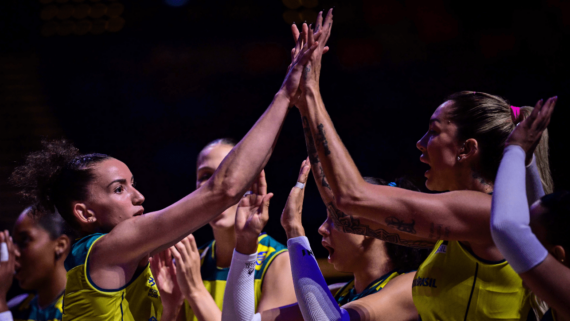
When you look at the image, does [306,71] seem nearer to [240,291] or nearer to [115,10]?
[240,291]

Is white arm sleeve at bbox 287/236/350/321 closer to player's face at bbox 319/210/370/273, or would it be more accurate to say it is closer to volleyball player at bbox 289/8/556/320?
volleyball player at bbox 289/8/556/320

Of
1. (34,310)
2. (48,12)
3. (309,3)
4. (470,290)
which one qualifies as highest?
Result: (48,12)

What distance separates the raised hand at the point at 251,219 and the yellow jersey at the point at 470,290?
68 centimetres

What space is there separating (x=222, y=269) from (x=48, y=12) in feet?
12.0

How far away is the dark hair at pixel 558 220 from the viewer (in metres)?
1.11

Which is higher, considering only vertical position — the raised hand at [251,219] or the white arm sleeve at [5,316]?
the raised hand at [251,219]

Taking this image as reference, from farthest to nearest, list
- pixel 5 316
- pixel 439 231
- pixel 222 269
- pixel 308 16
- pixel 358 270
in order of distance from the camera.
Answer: pixel 308 16, pixel 222 269, pixel 5 316, pixel 358 270, pixel 439 231

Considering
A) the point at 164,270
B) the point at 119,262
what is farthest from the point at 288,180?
the point at 119,262

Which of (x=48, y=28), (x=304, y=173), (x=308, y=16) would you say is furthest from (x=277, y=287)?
(x=48, y=28)

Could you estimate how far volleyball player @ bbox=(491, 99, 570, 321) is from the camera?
1.01 meters

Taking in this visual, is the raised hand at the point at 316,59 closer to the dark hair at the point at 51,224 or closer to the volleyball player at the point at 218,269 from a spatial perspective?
the volleyball player at the point at 218,269

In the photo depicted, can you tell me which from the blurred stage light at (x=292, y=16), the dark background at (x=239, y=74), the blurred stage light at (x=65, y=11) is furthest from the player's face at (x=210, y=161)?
the blurred stage light at (x=65, y=11)

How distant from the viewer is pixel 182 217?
144 centimetres

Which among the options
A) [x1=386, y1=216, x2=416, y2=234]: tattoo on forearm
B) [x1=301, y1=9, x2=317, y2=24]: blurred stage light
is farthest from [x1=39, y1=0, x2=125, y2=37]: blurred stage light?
[x1=386, y1=216, x2=416, y2=234]: tattoo on forearm
